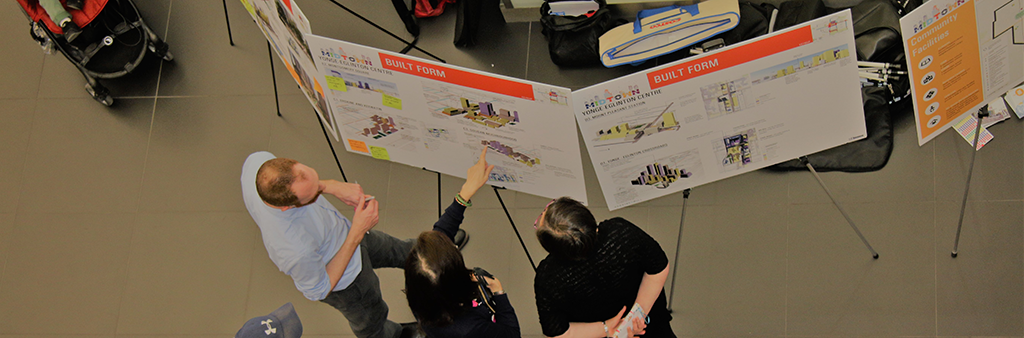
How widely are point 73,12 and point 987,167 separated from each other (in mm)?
4978

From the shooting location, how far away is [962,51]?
2.43 metres

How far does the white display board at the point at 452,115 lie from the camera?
7.95 ft

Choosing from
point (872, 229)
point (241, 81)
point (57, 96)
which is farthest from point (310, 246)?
point (57, 96)

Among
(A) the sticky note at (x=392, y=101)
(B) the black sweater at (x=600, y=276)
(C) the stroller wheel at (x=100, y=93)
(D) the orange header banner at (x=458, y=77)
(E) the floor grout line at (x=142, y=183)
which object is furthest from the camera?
(C) the stroller wheel at (x=100, y=93)

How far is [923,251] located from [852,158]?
1.78ft

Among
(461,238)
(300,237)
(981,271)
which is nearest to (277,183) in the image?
(300,237)

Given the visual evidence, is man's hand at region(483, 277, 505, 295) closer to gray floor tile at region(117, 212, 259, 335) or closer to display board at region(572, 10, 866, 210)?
display board at region(572, 10, 866, 210)

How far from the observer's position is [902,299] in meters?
2.97

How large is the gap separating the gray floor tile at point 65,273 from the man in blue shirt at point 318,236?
5.76 ft

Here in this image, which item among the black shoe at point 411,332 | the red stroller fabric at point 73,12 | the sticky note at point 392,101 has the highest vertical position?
the red stroller fabric at point 73,12

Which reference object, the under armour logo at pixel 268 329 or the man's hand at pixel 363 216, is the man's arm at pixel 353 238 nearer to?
the man's hand at pixel 363 216

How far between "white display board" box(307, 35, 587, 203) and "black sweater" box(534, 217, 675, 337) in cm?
57

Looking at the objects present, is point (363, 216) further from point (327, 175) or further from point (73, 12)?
point (73, 12)

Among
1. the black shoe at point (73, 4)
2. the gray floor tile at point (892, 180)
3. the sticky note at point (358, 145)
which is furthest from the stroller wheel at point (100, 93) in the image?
the gray floor tile at point (892, 180)
